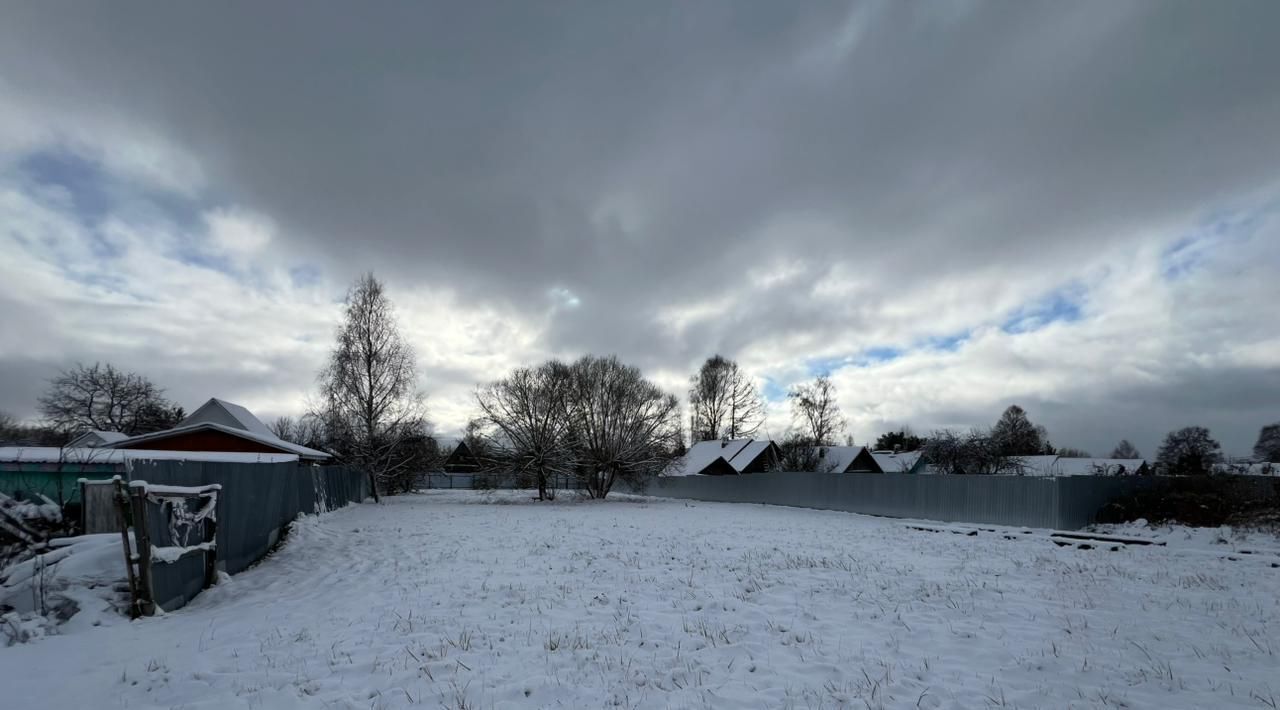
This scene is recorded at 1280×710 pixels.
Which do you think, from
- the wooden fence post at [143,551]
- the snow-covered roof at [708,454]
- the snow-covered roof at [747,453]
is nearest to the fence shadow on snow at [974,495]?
the snow-covered roof at [747,453]

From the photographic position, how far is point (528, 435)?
105 feet

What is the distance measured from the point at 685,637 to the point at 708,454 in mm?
39711

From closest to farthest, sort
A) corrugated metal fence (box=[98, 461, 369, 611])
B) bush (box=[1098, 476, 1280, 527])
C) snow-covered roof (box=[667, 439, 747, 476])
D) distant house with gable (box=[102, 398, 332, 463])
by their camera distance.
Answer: corrugated metal fence (box=[98, 461, 369, 611]) → bush (box=[1098, 476, 1280, 527]) → distant house with gable (box=[102, 398, 332, 463]) → snow-covered roof (box=[667, 439, 747, 476])

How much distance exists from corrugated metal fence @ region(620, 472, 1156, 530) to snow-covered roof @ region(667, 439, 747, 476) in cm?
1278

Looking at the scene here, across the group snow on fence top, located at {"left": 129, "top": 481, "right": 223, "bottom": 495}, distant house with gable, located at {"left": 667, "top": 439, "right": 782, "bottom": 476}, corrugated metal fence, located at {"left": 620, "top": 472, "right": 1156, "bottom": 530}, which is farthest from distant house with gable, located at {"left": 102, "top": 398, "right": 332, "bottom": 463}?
distant house with gable, located at {"left": 667, "top": 439, "right": 782, "bottom": 476}

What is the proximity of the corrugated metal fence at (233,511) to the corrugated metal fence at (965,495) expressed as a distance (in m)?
19.5

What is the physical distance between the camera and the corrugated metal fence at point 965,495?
699 inches

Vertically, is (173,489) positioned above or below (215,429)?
below

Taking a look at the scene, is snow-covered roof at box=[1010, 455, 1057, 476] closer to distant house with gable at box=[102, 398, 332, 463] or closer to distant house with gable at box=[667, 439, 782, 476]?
distant house with gable at box=[667, 439, 782, 476]

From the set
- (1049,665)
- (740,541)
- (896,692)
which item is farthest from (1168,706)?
(740,541)

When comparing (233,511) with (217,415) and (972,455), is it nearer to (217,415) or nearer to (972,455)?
(217,415)

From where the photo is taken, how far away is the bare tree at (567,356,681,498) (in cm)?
3384

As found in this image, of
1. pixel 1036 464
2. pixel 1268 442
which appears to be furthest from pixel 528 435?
pixel 1268 442

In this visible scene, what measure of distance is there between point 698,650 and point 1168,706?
3.57 metres
